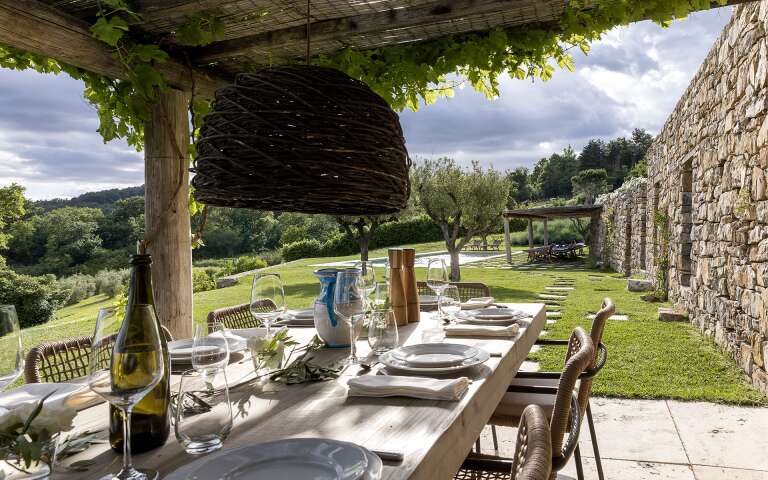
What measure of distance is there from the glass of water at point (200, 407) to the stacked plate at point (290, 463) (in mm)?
63

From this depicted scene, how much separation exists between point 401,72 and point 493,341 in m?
1.59

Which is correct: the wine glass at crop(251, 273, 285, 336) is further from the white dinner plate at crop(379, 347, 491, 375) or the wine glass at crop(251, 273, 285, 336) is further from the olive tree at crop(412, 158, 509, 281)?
the olive tree at crop(412, 158, 509, 281)

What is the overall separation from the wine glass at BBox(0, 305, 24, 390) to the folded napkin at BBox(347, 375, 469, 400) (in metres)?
0.76

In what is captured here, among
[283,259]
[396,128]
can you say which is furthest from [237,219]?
Answer: [396,128]

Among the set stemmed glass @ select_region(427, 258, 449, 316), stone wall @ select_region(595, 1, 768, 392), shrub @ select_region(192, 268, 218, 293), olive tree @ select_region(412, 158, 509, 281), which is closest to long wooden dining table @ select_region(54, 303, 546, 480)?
stemmed glass @ select_region(427, 258, 449, 316)

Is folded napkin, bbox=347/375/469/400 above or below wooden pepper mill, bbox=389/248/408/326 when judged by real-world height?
below

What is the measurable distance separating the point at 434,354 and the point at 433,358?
0.19 ft

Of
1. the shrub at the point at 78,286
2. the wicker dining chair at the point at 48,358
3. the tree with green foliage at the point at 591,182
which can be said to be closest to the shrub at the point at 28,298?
the shrub at the point at 78,286

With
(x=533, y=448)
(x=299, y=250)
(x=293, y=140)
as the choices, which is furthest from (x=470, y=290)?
(x=299, y=250)

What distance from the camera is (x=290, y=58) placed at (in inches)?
116

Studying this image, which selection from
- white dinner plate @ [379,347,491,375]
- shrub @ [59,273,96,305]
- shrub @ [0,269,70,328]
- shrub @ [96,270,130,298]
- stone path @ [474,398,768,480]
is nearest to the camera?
white dinner plate @ [379,347,491,375]

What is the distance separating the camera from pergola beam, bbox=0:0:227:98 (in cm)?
206

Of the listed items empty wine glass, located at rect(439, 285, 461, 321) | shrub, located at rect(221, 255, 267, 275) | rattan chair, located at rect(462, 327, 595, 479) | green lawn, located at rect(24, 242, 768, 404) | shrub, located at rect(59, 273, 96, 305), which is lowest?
shrub, located at rect(59, 273, 96, 305)

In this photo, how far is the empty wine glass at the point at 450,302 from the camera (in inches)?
88.8
